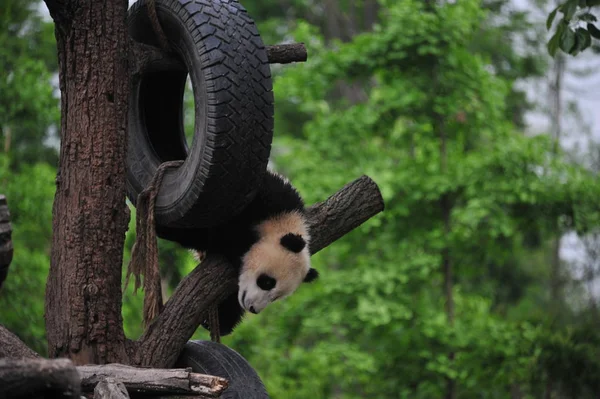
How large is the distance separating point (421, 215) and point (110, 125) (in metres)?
5.95

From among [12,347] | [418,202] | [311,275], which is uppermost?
[12,347]

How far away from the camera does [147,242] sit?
11.8ft

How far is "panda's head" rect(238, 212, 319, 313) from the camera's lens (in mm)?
3604

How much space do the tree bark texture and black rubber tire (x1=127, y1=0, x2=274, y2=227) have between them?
242 mm

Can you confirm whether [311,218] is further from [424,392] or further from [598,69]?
[598,69]

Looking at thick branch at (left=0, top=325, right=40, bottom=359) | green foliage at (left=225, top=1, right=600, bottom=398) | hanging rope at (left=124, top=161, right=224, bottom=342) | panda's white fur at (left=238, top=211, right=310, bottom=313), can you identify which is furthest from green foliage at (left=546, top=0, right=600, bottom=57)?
green foliage at (left=225, top=1, right=600, bottom=398)

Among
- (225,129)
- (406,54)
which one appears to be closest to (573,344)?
(406,54)

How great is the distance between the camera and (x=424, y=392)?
28.3 feet

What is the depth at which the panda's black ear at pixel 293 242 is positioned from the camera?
3.64m

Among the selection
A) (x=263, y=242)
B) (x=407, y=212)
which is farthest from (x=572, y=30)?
(x=407, y=212)

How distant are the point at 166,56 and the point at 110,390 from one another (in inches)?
62.1

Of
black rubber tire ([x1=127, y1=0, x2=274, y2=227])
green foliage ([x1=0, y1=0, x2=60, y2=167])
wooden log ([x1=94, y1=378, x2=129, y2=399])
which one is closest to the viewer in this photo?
wooden log ([x1=94, y1=378, x2=129, y2=399])

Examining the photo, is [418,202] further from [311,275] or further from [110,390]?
[110,390]

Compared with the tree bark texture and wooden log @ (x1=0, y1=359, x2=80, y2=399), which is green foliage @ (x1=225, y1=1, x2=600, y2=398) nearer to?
the tree bark texture
